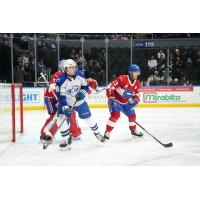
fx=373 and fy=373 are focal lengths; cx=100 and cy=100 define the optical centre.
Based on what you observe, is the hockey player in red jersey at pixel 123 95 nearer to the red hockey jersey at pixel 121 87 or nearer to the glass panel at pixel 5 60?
the red hockey jersey at pixel 121 87

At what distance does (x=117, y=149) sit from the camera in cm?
281

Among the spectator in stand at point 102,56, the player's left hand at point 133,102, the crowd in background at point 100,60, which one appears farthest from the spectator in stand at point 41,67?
the player's left hand at point 133,102

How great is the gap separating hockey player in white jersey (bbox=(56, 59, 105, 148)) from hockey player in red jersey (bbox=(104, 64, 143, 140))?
0.88ft

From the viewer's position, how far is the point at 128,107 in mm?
3230

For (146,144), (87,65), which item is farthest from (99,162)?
(87,65)

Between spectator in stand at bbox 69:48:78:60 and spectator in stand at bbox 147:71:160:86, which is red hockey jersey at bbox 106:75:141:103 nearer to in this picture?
spectator in stand at bbox 69:48:78:60

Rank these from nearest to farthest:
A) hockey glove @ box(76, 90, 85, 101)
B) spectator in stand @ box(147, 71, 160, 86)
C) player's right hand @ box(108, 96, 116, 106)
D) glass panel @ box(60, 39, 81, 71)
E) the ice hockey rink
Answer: the ice hockey rink, hockey glove @ box(76, 90, 85, 101), player's right hand @ box(108, 96, 116, 106), glass panel @ box(60, 39, 81, 71), spectator in stand @ box(147, 71, 160, 86)

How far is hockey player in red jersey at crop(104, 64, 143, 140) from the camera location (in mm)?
3115

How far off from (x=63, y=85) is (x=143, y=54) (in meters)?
1.93

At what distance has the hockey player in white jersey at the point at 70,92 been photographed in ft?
9.05

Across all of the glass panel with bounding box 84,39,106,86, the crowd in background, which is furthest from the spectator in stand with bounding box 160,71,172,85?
the glass panel with bounding box 84,39,106,86

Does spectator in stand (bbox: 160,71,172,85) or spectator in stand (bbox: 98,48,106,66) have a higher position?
spectator in stand (bbox: 98,48,106,66)

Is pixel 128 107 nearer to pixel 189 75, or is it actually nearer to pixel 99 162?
pixel 99 162
